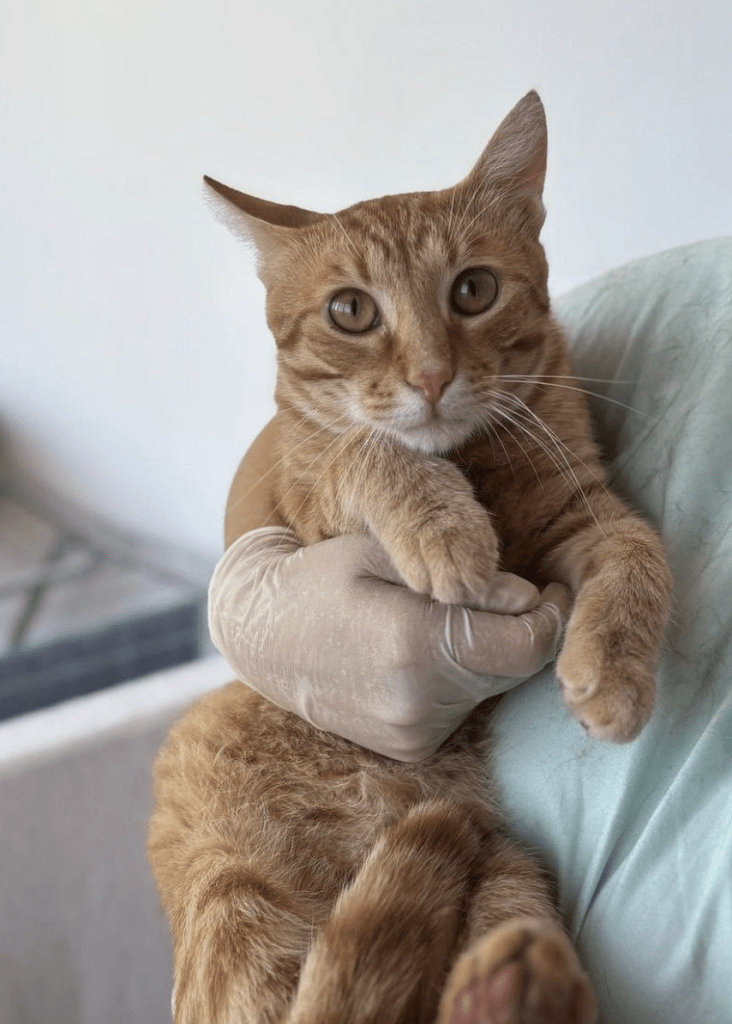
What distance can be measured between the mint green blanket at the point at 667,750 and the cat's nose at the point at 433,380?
12.5 inches

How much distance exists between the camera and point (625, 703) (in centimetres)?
84

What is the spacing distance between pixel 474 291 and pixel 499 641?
0.48 meters

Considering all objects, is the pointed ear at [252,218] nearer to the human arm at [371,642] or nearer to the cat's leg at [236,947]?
the human arm at [371,642]

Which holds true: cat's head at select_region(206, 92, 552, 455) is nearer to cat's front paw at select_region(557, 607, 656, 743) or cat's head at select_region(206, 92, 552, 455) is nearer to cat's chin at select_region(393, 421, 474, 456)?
cat's chin at select_region(393, 421, 474, 456)

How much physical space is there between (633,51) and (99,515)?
2.65 m

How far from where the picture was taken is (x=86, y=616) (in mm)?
2641

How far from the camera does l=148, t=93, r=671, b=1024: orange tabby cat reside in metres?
0.87

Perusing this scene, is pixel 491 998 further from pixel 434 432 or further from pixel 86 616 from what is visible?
pixel 86 616

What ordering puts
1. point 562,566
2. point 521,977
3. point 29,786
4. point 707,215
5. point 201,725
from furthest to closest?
point 29,786 < point 707,215 < point 201,725 < point 562,566 < point 521,977

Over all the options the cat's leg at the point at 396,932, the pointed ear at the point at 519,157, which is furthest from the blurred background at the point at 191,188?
the cat's leg at the point at 396,932

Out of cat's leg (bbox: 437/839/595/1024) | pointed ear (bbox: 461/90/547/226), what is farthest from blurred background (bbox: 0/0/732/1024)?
cat's leg (bbox: 437/839/595/1024)

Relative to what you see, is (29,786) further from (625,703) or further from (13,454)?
(13,454)

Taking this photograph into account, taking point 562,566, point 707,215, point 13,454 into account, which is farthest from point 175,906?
point 13,454

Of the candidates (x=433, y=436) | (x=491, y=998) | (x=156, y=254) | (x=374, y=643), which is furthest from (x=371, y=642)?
(x=156, y=254)
